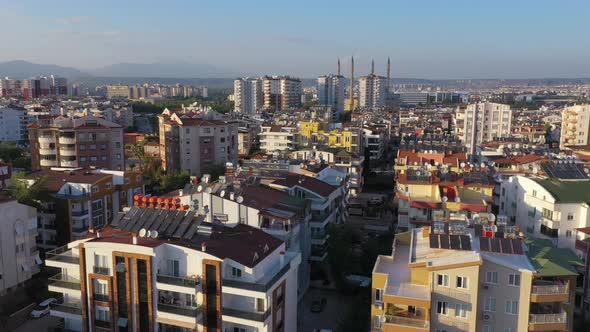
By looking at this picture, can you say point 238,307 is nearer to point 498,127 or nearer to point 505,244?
point 505,244

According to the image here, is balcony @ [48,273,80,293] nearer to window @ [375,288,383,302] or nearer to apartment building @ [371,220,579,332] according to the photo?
window @ [375,288,383,302]

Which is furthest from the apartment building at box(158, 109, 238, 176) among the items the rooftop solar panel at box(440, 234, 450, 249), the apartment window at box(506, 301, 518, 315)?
the apartment window at box(506, 301, 518, 315)

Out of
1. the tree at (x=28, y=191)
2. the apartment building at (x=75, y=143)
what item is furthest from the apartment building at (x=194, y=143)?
the tree at (x=28, y=191)

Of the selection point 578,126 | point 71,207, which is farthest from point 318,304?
point 578,126

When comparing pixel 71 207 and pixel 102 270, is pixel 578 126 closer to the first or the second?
pixel 71 207

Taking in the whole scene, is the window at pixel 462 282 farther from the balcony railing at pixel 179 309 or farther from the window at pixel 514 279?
the balcony railing at pixel 179 309
